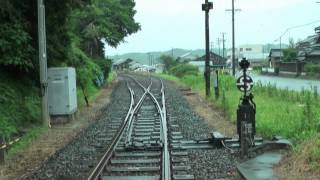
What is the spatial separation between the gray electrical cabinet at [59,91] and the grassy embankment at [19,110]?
493 millimetres

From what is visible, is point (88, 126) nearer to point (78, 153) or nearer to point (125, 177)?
point (78, 153)

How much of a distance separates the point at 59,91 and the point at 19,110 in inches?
104

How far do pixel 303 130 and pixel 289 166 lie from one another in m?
4.13

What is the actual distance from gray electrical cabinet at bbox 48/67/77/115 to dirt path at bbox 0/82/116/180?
23.5 inches

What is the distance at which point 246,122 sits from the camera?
12172 mm

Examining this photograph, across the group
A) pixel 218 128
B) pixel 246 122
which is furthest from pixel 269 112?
pixel 246 122

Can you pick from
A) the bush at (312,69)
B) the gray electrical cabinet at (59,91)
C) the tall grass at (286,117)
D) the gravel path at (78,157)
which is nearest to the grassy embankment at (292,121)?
the tall grass at (286,117)

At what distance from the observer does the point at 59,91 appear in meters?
19.7

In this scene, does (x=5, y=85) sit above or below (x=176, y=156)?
above

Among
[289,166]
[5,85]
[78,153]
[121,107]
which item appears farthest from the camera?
[121,107]

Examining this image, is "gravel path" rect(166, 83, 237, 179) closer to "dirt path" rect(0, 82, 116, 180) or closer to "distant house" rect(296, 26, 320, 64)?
"dirt path" rect(0, 82, 116, 180)

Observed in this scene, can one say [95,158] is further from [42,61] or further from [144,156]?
[42,61]

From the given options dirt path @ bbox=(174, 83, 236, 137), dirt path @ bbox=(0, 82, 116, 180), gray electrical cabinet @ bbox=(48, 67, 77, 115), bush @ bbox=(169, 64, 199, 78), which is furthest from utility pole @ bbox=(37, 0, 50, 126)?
bush @ bbox=(169, 64, 199, 78)

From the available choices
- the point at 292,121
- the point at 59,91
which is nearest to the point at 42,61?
the point at 59,91
